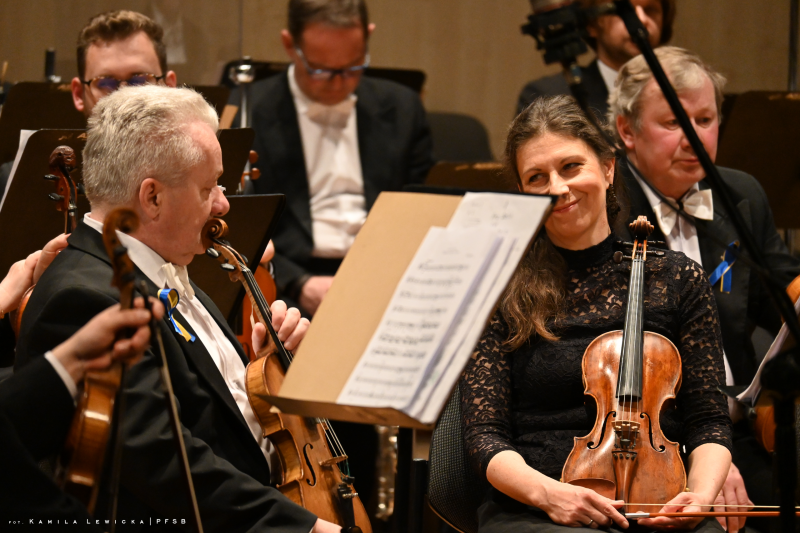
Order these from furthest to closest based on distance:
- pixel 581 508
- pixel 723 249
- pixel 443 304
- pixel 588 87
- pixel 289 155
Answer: pixel 289 155 → pixel 588 87 → pixel 723 249 → pixel 581 508 → pixel 443 304

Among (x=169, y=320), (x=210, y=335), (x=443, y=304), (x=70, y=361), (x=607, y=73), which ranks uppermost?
(x=607, y=73)

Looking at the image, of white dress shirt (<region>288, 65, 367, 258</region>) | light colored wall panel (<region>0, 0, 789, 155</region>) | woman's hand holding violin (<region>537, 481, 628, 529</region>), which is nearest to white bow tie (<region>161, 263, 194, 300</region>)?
woman's hand holding violin (<region>537, 481, 628, 529</region>)

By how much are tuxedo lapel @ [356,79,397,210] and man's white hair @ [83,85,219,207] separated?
1772 millimetres

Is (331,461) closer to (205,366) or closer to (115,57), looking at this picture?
(205,366)

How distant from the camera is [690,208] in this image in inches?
104

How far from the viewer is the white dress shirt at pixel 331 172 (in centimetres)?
349

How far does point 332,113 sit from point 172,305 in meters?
1.98

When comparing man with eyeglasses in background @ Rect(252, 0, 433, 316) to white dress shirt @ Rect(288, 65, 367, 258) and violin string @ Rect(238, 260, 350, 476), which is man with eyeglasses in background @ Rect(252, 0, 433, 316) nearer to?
white dress shirt @ Rect(288, 65, 367, 258)

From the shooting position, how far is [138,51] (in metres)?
2.87

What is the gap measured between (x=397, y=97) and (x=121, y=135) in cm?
208

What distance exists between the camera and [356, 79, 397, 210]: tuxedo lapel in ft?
11.8

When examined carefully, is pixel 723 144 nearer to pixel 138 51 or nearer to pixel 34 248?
pixel 138 51

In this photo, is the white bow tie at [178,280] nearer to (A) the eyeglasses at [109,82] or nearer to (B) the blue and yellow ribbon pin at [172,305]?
(B) the blue and yellow ribbon pin at [172,305]

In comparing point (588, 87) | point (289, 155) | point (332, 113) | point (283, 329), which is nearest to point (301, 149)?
point (289, 155)
